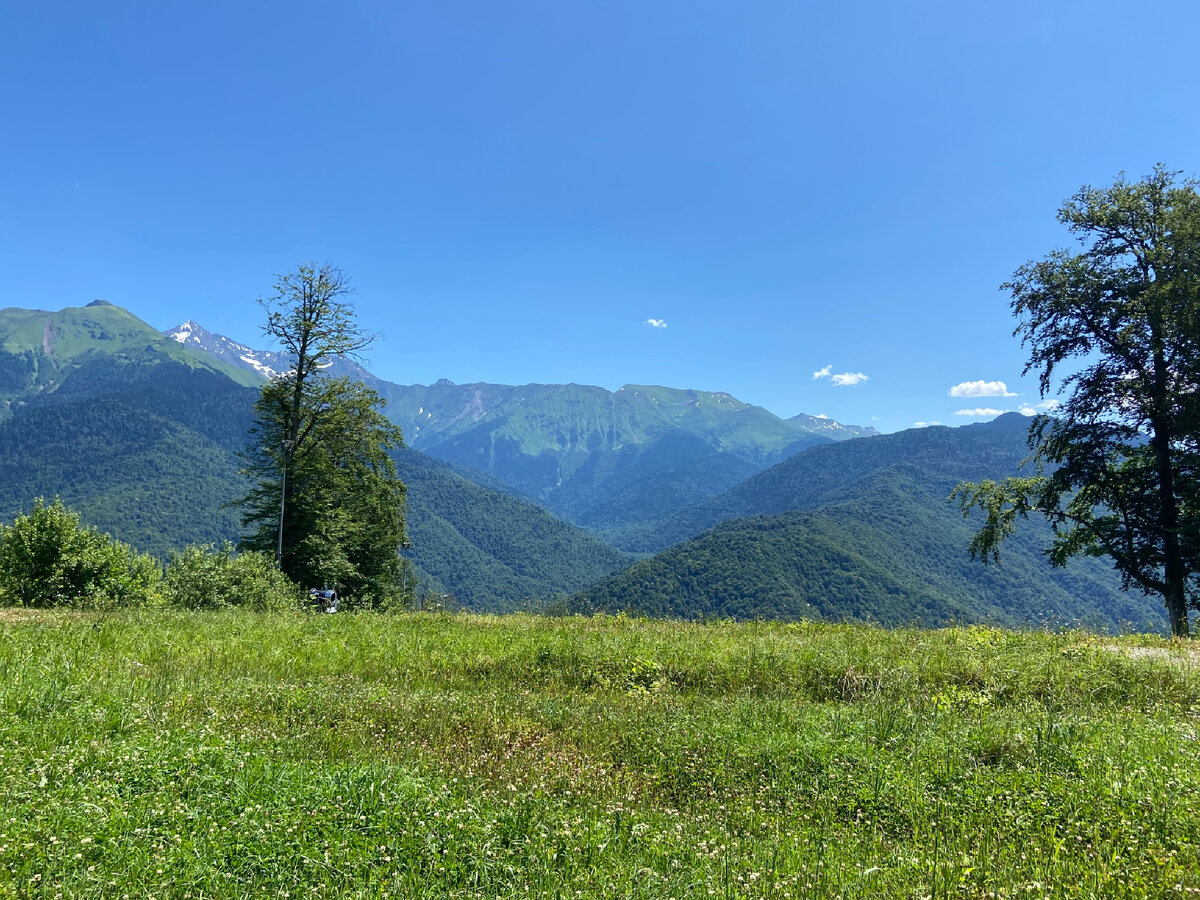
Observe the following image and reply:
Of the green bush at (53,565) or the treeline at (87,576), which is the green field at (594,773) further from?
the green bush at (53,565)

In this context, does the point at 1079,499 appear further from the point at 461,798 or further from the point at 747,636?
the point at 461,798

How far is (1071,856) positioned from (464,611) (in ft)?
43.7

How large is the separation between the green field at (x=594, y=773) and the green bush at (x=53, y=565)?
328 inches

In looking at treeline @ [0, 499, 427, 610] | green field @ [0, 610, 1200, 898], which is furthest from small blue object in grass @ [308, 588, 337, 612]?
green field @ [0, 610, 1200, 898]

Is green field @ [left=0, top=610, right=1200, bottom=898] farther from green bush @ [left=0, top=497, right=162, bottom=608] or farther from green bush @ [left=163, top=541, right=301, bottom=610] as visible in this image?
green bush @ [left=0, top=497, right=162, bottom=608]

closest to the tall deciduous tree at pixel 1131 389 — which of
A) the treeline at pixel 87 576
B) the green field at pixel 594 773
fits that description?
the green field at pixel 594 773

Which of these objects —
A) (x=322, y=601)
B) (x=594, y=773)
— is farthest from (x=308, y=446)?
(x=594, y=773)

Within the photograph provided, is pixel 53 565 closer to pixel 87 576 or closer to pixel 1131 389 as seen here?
pixel 87 576

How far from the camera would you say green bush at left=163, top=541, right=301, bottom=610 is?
48.2 feet

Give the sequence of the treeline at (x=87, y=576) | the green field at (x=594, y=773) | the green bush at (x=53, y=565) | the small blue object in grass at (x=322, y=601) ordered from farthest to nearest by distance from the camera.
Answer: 1. the small blue object in grass at (x=322, y=601)
2. the green bush at (x=53, y=565)
3. the treeline at (x=87, y=576)
4. the green field at (x=594, y=773)

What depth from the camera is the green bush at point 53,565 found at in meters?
14.9

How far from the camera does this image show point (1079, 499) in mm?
18891

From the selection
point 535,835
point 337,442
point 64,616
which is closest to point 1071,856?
point 535,835

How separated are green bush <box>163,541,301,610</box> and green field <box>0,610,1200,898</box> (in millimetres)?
6011
